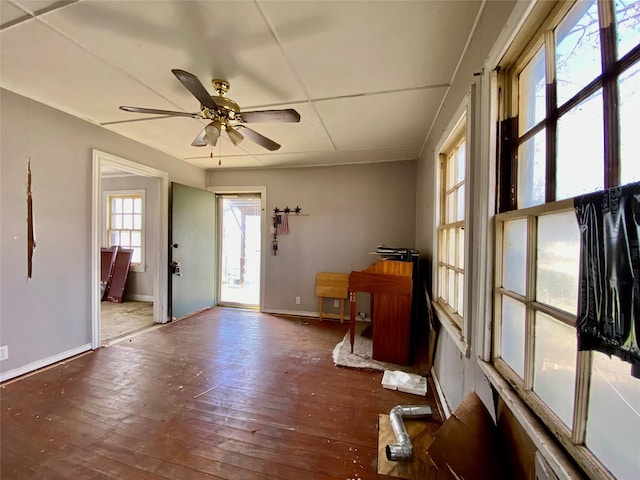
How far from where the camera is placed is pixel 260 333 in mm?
3342

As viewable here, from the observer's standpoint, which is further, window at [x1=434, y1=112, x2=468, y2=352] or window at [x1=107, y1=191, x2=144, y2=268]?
window at [x1=107, y1=191, x2=144, y2=268]

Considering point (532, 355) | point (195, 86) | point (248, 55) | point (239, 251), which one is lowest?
point (532, 355)

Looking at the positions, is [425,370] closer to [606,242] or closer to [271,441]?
[271,441]

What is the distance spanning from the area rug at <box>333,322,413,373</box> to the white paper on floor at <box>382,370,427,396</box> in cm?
14

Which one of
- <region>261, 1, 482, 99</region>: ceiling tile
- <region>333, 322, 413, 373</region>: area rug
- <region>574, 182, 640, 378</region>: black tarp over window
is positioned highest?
<region>261, 1, 482, 99</region>: ceiling tile

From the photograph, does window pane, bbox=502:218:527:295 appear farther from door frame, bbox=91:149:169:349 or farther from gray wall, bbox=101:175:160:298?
gray wall, bbox=101:175:160:298

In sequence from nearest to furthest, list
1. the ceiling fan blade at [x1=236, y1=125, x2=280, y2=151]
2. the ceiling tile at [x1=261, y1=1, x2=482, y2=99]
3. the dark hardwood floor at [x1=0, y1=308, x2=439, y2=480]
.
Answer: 1. the ceiling tile at [x1=261, y1=1, x2=482, y2=99]
2. the dark hardwood floor at [x1=0, y1=308, x2=439, y2=480]
3. the ceiling fan blade at [x1=236, y1=125, x2=280, y2=151]

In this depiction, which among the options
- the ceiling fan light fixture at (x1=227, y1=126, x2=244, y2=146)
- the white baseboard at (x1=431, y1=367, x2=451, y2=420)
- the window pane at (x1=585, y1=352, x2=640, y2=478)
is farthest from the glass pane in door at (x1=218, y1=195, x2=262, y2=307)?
the window pane at (x1=585, y1=352, x2=640, y2=478)

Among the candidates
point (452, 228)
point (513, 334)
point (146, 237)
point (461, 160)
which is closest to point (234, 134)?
point (461, 160)

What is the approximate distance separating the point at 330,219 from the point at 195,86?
273cm

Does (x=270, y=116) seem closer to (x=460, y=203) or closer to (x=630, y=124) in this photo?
(x=460, y=203)

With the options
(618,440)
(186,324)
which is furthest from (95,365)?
(618,440)

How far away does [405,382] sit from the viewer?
2.15 m

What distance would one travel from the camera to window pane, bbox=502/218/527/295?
0.96 metres
